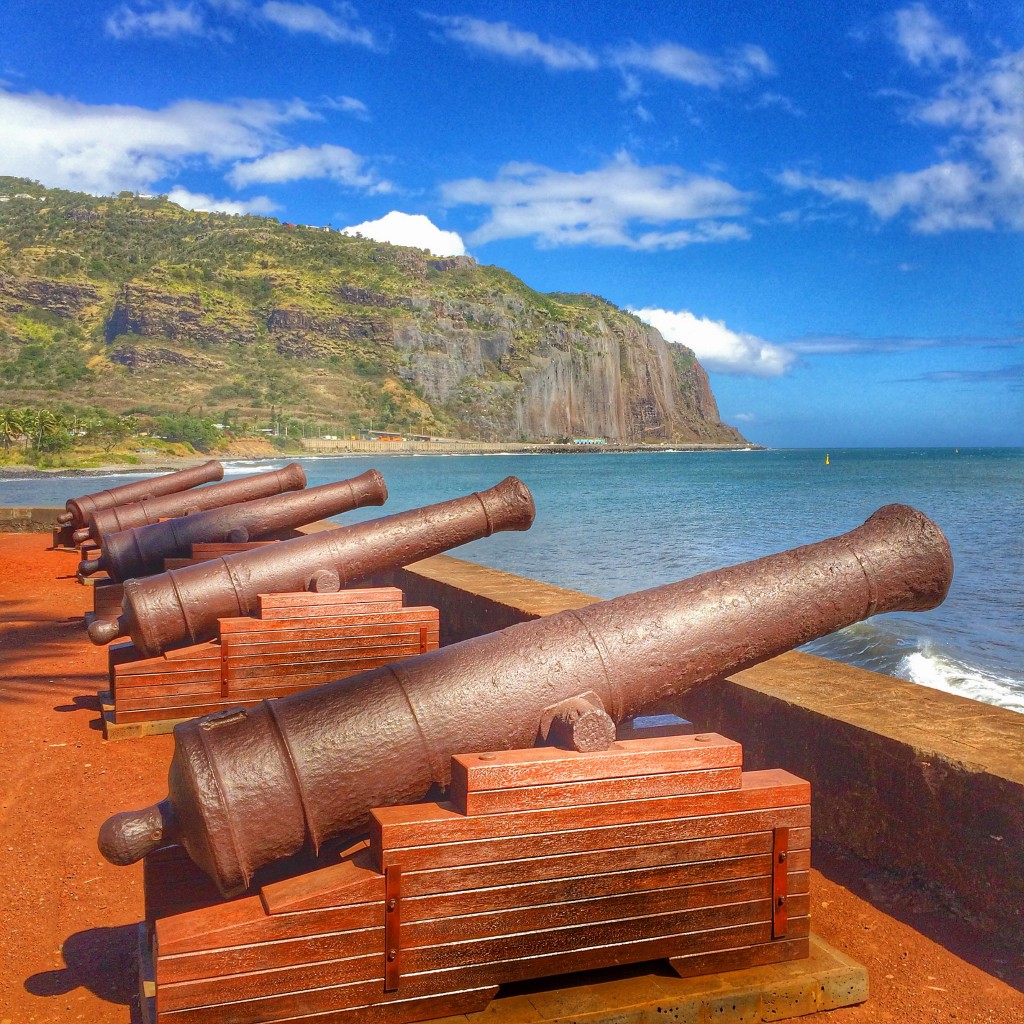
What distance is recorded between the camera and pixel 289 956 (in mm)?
2162

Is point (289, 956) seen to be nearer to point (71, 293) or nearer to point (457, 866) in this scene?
point (457, 866)

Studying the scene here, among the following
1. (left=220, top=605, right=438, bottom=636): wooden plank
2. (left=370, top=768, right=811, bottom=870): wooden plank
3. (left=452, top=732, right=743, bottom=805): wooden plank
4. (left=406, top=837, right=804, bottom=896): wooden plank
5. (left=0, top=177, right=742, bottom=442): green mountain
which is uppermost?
(left=0, top=177, right=742, bottom=442): green mountain

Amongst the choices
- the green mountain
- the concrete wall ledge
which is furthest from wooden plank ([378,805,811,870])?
the green mountain

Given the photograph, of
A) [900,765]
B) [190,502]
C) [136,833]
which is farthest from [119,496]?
[900,765]

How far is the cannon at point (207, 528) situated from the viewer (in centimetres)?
698

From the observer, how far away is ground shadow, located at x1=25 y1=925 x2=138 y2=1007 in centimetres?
269

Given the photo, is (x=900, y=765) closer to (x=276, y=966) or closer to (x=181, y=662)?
(x=276, y=966)

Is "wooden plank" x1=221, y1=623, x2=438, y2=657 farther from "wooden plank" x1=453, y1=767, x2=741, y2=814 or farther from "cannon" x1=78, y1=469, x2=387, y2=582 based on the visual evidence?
"wooden plank" x1=453, y1=767, x2=741, y2=814

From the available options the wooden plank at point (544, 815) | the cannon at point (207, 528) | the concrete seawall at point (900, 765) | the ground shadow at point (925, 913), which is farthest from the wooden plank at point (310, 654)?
the wooden plank at point (544, 815)

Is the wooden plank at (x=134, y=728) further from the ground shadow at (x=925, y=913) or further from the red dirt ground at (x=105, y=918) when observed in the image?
the ground shadow at (x=925, y=913)

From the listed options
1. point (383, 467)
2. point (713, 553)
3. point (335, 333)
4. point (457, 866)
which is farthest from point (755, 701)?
point (335, 333)

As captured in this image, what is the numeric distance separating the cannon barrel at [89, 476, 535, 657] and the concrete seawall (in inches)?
61.3

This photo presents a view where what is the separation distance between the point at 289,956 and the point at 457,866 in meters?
0.41

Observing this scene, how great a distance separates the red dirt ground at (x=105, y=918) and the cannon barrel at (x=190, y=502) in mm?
3459
